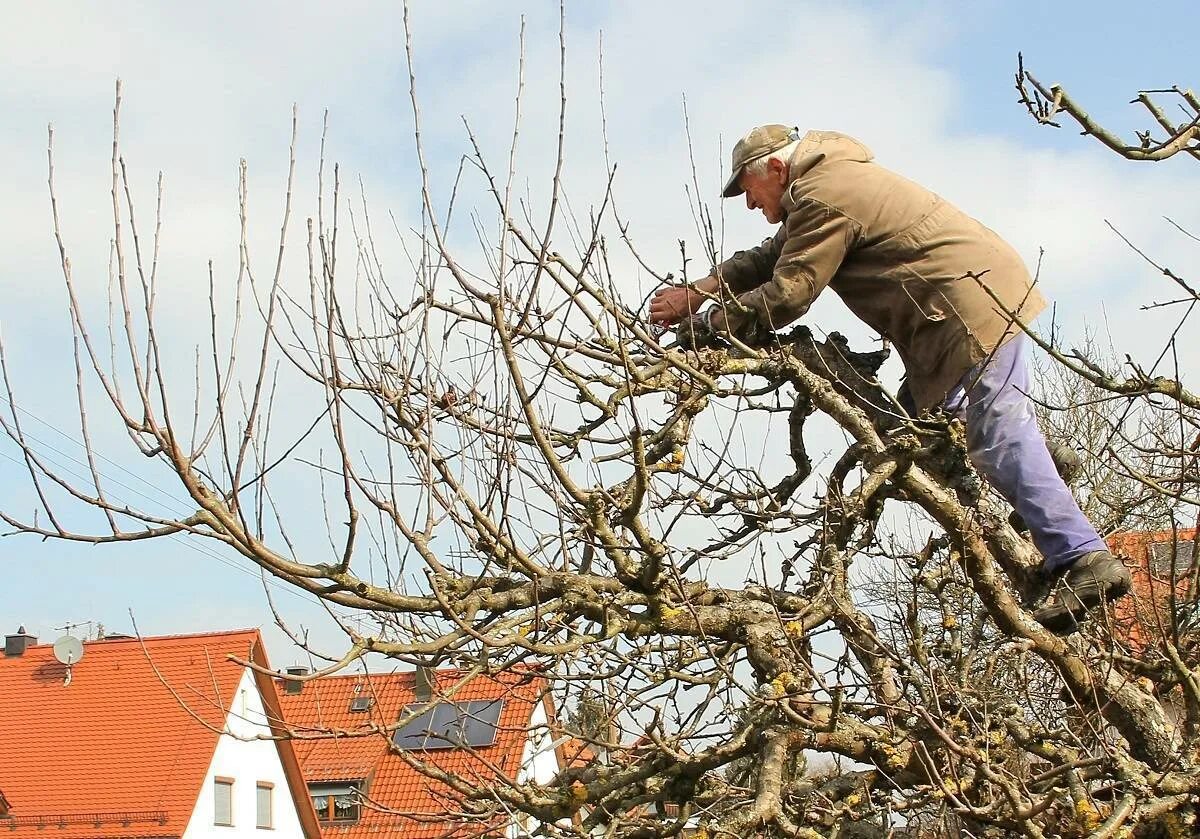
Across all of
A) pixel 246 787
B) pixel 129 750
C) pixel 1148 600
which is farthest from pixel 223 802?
pixel 1148 600

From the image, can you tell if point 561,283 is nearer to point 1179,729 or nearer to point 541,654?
point 541,654

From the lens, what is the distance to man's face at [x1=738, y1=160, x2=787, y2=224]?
4.78 m

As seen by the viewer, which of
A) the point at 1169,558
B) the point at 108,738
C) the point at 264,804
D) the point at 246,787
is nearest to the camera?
the point at 1169,558

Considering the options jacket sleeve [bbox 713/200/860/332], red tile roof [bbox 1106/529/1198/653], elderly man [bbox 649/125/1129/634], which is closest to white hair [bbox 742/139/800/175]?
elderly man [bbox 649/125/1129/634]

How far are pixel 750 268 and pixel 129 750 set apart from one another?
18.3 meters

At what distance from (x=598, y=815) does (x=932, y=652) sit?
1586 millimetres

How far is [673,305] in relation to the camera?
497cm

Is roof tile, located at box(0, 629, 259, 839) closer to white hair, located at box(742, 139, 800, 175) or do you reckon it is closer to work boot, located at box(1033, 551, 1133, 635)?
white hair, located at box(742, 139, 800, 175)

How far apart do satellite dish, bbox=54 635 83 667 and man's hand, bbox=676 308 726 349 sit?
19.8 meters

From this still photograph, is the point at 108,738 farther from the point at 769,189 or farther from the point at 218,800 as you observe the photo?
the point at 769,189

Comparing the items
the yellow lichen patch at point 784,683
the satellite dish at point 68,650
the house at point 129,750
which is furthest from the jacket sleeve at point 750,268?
the satellite dish at point 68,650

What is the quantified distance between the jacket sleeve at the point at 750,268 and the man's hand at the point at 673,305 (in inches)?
6.5

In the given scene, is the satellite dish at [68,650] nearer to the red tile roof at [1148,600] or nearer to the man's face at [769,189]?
the red tile roof at [1148,600]

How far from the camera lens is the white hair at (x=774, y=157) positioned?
476 centimetres
